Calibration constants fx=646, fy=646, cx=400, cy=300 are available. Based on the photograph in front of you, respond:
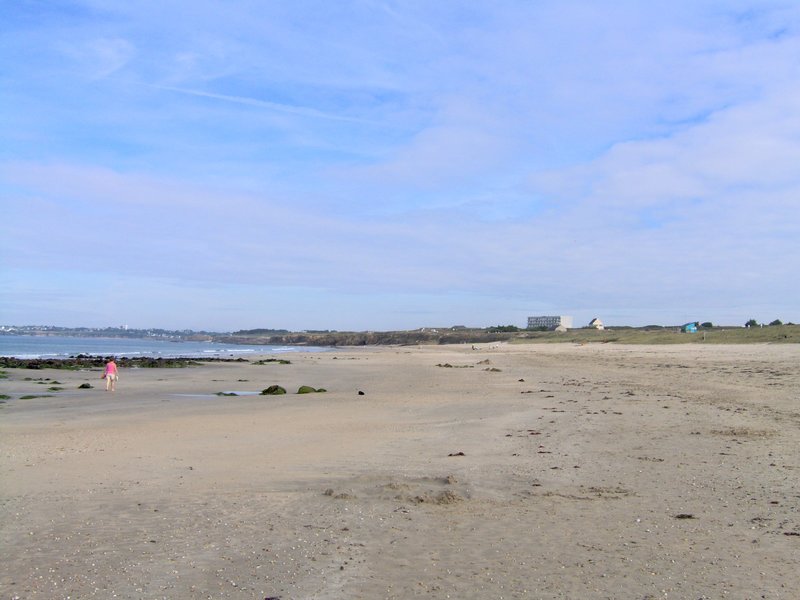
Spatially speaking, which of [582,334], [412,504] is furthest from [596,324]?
[412,504]

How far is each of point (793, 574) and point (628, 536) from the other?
1321 mm

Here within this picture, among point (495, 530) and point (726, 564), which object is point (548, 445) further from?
point (726, 564)

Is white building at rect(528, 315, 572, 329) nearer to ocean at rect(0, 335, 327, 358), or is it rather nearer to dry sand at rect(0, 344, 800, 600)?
ocean at rect(0, 335, 327, 358)

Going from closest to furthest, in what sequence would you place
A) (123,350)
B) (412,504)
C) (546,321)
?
1. (412,504)
2. (123,350)
3. (546,321)

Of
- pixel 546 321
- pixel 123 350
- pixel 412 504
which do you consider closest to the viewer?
pixel 412 504

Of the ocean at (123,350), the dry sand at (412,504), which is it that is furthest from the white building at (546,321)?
the dry sand at (412,504)

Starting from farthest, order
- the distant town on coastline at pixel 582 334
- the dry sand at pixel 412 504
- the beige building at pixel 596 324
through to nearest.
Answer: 1. the beige building at pixel 596 324
2. the distant town on coastline at pixel 582 334
3. the dry sand at pixel 412 504

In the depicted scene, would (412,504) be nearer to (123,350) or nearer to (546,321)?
(123,350)

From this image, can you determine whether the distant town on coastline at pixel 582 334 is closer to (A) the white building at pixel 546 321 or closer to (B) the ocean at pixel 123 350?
(A) the white building at pixel 546 321

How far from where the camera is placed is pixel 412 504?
707cm

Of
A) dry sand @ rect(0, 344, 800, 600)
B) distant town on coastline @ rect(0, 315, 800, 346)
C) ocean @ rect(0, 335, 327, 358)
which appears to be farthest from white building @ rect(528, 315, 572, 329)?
dry sand @ rect(0, 344, 800, 600)

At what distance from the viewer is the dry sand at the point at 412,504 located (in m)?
4.96

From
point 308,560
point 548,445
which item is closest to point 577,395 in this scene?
point 548,445

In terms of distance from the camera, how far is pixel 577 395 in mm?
18266
